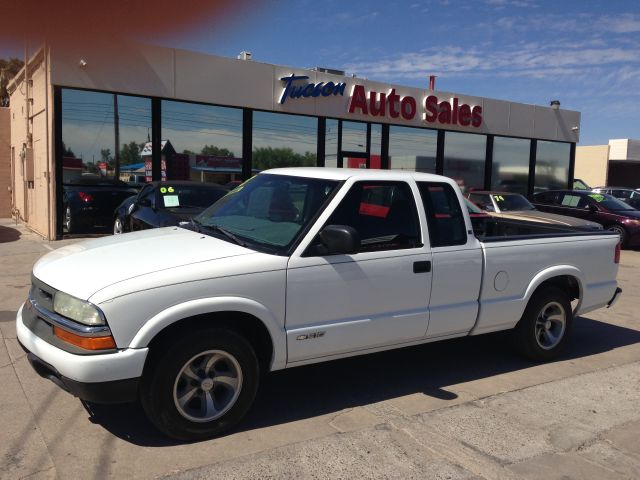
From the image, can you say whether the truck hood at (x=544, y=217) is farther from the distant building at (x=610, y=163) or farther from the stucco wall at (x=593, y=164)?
the stucco wall at (x=593, y=164)

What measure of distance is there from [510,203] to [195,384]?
38.1ft

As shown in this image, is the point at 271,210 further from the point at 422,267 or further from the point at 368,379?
the point at 368,379

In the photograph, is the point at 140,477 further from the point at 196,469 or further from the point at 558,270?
the point at 558,270

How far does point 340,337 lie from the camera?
417 cm

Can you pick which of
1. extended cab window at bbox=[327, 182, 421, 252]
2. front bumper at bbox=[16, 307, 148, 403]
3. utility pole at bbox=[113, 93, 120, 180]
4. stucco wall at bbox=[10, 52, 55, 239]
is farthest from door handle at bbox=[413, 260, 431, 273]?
utility pole at bbox=[113, 93, 120, 180]

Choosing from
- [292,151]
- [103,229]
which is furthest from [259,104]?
[103,229]

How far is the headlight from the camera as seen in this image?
3.34 metres

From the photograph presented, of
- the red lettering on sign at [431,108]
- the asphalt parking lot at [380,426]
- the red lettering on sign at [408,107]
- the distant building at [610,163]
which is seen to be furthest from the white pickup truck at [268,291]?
the distant building at [610,163]

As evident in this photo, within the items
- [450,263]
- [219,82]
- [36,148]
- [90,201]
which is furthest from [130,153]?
[450,263]

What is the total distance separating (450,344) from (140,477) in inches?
151

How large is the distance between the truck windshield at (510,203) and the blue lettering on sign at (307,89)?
18.4ft

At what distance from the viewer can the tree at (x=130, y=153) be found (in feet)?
44.8

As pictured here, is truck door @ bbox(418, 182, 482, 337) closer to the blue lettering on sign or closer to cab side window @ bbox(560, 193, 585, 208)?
the blue lettering on sign

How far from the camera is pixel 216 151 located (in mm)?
14953
